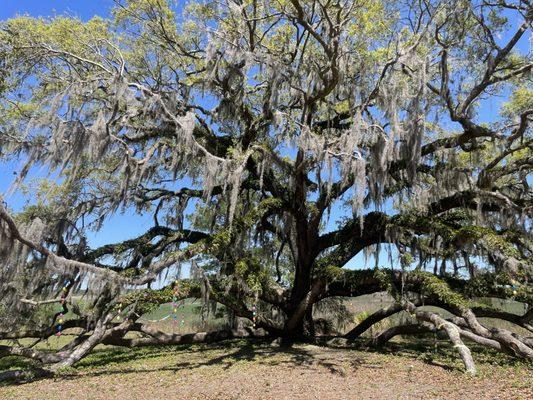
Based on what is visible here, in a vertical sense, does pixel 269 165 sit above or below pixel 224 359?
above

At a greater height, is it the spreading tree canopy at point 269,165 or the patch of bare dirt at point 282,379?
the spreading tree canopy at point 269,165

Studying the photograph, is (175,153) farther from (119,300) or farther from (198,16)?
(198,16)

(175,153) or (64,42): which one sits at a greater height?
(64,42)

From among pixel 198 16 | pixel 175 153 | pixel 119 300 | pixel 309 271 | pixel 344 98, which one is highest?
pixel 198 16

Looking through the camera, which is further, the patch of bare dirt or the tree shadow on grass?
the tree shadow on grass

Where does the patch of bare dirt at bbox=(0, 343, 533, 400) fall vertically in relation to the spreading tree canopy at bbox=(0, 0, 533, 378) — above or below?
below

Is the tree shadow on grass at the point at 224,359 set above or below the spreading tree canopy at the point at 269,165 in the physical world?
below

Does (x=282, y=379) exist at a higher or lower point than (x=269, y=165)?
lower

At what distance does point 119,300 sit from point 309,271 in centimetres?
492

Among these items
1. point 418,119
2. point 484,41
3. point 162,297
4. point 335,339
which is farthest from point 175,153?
point 484,41

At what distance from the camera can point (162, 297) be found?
352 inches

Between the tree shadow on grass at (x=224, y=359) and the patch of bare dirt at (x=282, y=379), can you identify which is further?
the tree shadow on grass at (x=224, y=359)

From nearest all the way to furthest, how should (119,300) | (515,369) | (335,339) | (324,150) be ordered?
(515,369), (119,300), (324,150), (335,339)

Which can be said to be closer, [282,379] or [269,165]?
[282,379]
